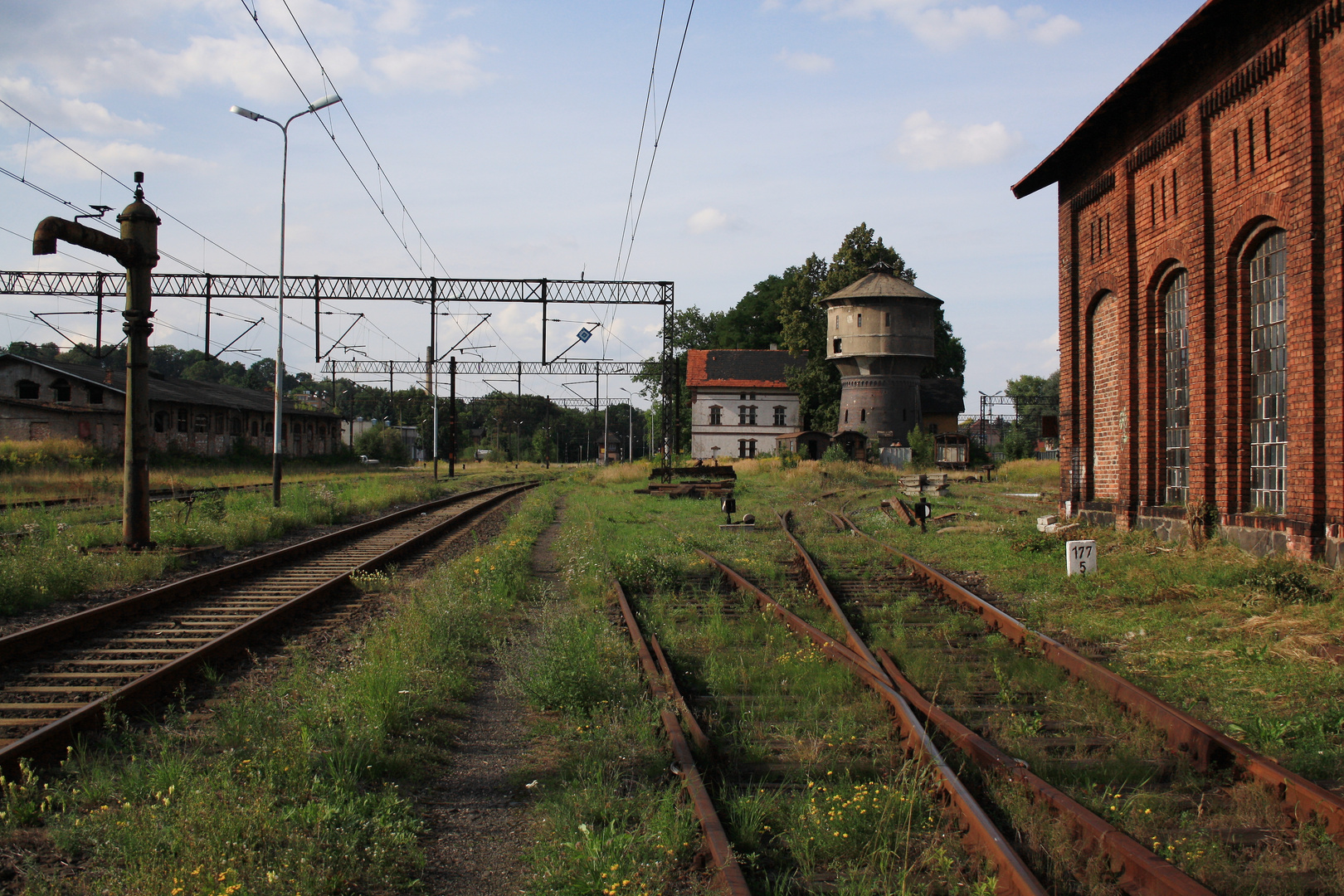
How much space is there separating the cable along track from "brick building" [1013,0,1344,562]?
17.7 feet

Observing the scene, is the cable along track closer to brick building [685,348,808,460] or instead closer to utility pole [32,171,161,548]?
utility pole [32,171,161,548]

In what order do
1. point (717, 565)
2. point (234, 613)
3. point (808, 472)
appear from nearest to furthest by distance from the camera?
point (234, 613)
point (717, 565)
point (808, 472)

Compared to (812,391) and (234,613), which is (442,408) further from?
(234,613)

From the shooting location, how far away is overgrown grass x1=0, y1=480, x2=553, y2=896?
12.2 feet

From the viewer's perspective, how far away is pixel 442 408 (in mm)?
117875

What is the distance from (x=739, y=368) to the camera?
74125 millimetres

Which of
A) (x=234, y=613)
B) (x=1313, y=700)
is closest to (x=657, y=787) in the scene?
(x=1313, y=700)

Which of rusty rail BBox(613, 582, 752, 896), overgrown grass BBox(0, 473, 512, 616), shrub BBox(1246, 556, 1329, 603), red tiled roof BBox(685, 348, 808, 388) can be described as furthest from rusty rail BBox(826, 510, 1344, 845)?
red tiled roof BBox(685, 348, 808, 388)

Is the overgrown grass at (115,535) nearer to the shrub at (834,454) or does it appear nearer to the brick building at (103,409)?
the brick building at (103,409)

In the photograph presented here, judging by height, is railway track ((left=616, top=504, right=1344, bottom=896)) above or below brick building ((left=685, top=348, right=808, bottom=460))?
below

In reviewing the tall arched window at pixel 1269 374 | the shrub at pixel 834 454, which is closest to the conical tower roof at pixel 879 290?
the shrub at pixel 834 454

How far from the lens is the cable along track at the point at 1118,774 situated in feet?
12.2

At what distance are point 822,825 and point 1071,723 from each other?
96.0 inches

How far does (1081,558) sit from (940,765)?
783 cm
